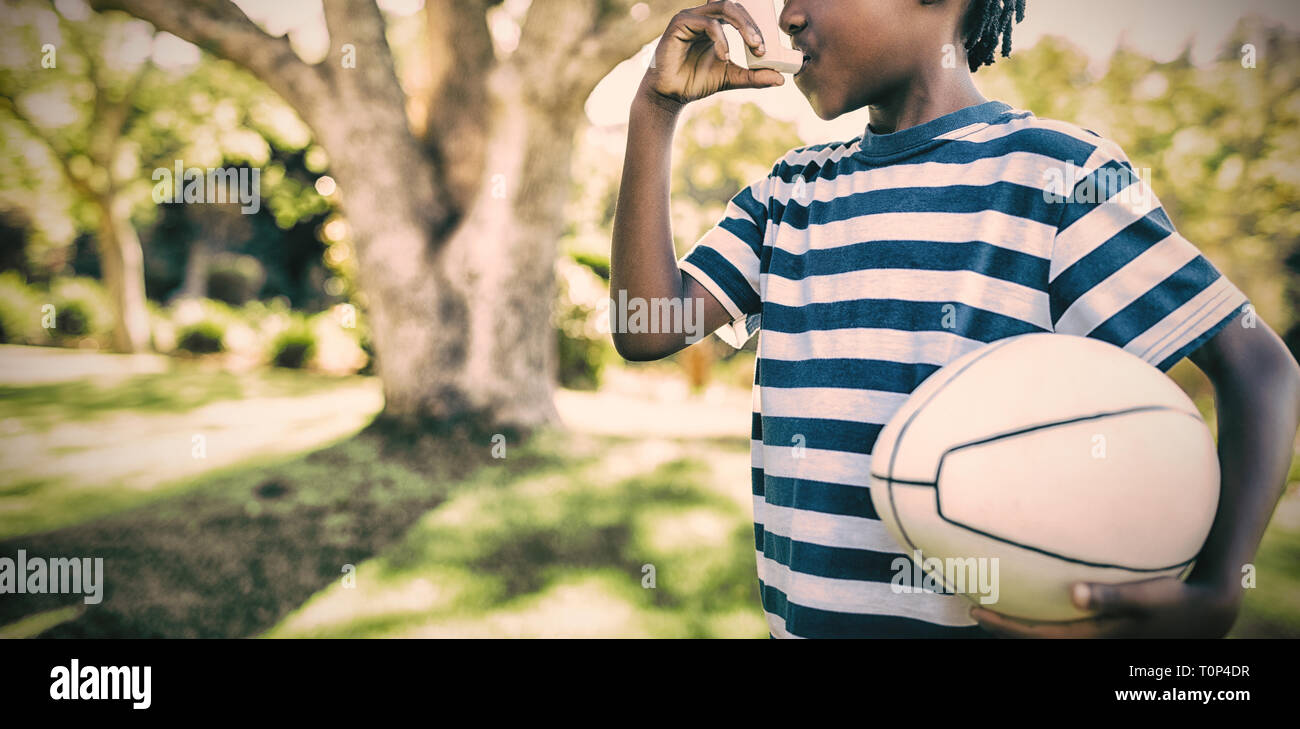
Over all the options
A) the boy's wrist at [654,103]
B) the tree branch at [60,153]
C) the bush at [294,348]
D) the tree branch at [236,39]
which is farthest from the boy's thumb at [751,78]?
the tree branch at [60,153]

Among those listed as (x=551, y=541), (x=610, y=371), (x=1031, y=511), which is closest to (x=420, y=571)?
(x=551, y=541)

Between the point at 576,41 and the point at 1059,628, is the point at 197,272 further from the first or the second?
the point at 1059,628

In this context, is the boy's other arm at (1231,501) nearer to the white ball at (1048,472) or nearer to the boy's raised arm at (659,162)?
the white ball at (1048,472)

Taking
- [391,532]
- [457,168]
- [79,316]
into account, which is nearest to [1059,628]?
[391,532]

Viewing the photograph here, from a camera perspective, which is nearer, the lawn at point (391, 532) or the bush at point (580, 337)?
the lawn at point (391, 532)

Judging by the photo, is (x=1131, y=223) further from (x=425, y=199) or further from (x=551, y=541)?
(x=425, y=199)

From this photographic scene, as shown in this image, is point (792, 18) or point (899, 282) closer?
point (899, 282)

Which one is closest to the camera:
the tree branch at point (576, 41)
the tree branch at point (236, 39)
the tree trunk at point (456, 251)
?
the tree branch at point (236, 39)

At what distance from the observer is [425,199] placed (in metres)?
5.48

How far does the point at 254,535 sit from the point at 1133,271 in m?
4.51

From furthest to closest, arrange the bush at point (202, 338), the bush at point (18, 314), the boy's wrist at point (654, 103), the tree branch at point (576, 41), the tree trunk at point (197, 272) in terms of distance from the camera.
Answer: the tree trunk at point (197, 272)
the bush at point (18, 314)
the bush at point (202, 338)
the tree branch at point (576, 41)
the boy's wrist at point (654, 103)

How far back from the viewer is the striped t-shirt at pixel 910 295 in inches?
41.1

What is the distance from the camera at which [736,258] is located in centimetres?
140

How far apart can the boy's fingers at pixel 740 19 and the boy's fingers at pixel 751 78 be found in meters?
0.04
